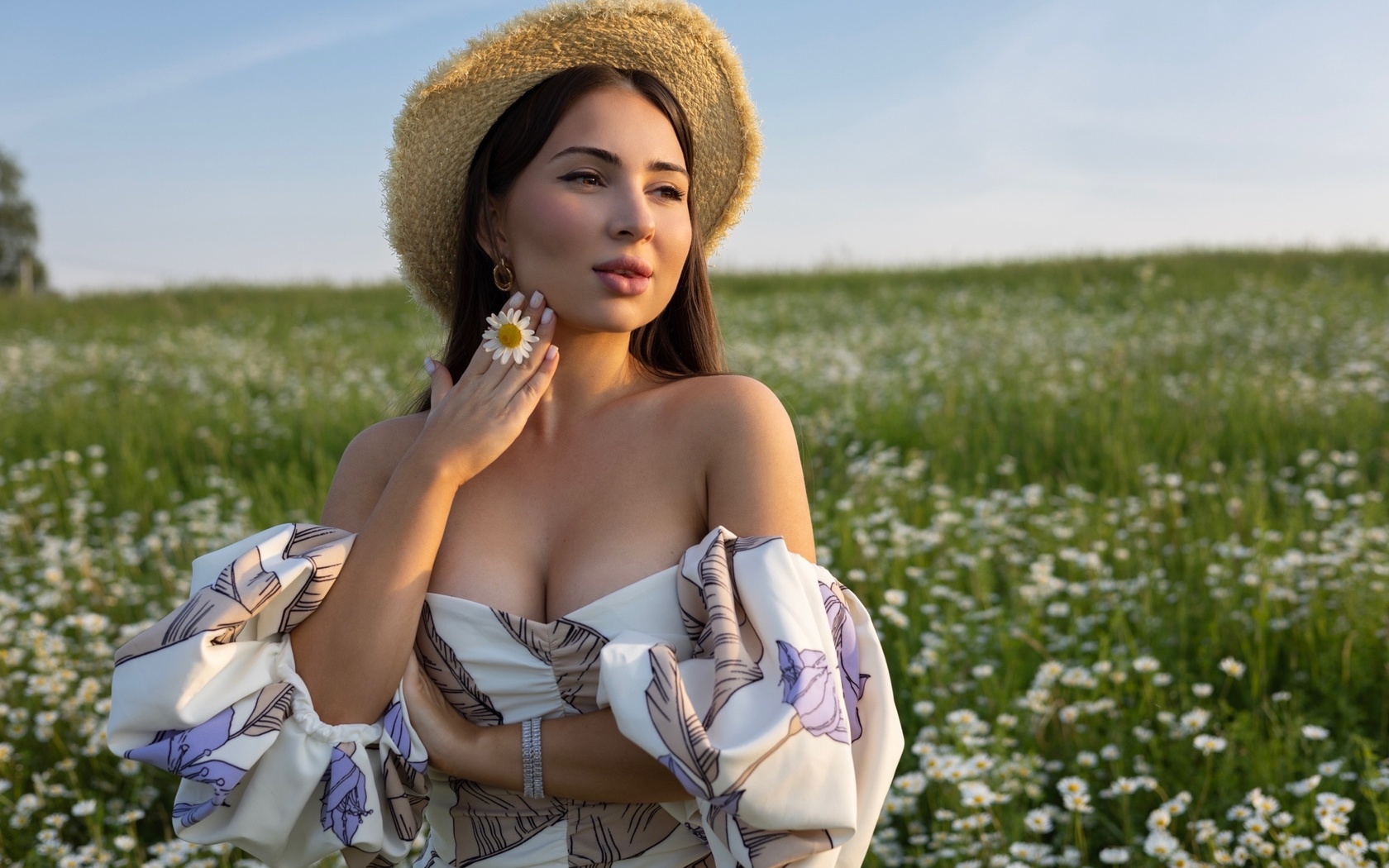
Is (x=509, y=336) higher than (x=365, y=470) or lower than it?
higher

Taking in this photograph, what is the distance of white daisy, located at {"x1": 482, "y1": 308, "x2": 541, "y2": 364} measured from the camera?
6.71 ft

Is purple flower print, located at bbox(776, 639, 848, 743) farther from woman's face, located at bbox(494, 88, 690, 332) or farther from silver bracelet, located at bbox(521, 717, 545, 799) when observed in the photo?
woman's face, located at bbox(494, 88, 690, 332)

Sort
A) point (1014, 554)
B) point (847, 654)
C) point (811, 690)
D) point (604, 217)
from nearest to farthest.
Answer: point (811, 690)
point (847, 654)
point (604, 217)
point (1014, 554)

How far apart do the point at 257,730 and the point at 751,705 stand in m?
0.85

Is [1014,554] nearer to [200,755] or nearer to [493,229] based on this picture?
[493,229]

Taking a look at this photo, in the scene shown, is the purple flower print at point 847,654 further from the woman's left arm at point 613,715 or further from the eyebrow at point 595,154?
the eyebrow at point 595,154

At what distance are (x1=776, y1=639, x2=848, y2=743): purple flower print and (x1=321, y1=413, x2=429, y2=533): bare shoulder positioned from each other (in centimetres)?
96

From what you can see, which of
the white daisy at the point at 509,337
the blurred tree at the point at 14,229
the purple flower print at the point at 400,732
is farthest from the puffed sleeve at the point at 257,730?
the blurred tree at the point at 14,229

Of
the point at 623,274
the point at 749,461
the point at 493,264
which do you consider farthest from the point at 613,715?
the point at 493,264

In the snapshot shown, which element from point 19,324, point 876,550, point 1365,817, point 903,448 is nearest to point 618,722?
point 1365,817

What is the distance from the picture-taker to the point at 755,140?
8.14 feet

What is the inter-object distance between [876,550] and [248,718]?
3.45m

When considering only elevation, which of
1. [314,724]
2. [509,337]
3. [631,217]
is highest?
[631,217]

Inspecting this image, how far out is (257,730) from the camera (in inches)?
73.2
